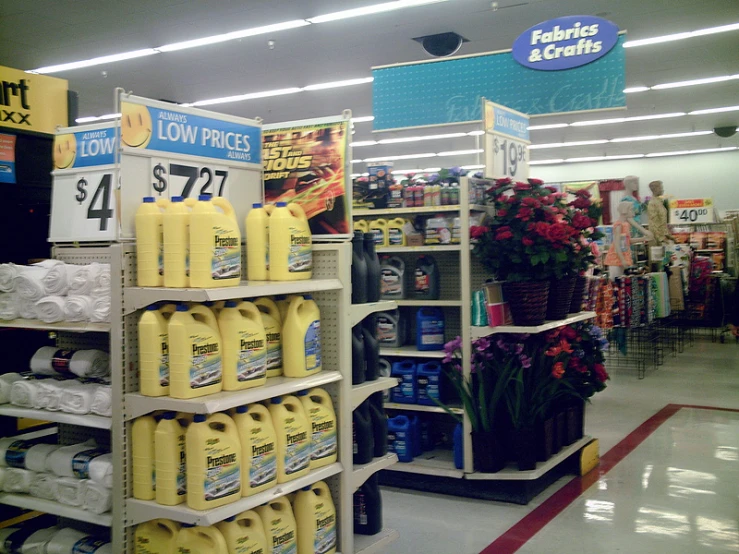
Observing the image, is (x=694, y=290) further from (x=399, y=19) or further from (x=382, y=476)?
(x=382, y=476)

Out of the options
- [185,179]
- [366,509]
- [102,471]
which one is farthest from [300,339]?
[366,509]

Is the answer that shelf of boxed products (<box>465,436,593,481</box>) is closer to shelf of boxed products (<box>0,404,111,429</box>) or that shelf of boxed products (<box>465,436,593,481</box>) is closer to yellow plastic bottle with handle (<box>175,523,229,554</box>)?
yellow plastic bottle with handle (<box>175,523,229,554</box>)

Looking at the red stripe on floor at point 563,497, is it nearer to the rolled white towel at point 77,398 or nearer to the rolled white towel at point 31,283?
the rolled white towel at point 77,398

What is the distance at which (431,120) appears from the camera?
20.6 ft

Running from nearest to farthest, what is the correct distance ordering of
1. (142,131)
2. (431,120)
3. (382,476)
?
(142,131) → (382,476) → (431,120)

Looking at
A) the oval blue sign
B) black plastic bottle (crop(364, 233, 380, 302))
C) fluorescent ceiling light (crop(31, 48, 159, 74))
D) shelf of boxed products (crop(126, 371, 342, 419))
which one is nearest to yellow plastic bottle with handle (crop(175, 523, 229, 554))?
shelf of boxed products (crop(126, 371, 342, 419))

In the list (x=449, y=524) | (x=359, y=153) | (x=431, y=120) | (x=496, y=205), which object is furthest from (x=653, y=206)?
(x=359, y=153)

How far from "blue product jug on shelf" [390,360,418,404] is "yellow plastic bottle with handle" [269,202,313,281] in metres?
1.98

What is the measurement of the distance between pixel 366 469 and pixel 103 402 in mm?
1274

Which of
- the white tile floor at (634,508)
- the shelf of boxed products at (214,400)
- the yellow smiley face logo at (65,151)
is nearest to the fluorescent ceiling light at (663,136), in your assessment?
the white tile floor at (634,508)

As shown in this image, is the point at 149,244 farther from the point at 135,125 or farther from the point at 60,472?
the point at 60,472

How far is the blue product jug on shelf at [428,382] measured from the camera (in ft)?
15.9

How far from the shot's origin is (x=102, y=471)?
2.88 meters

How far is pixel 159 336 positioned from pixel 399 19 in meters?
7.05
